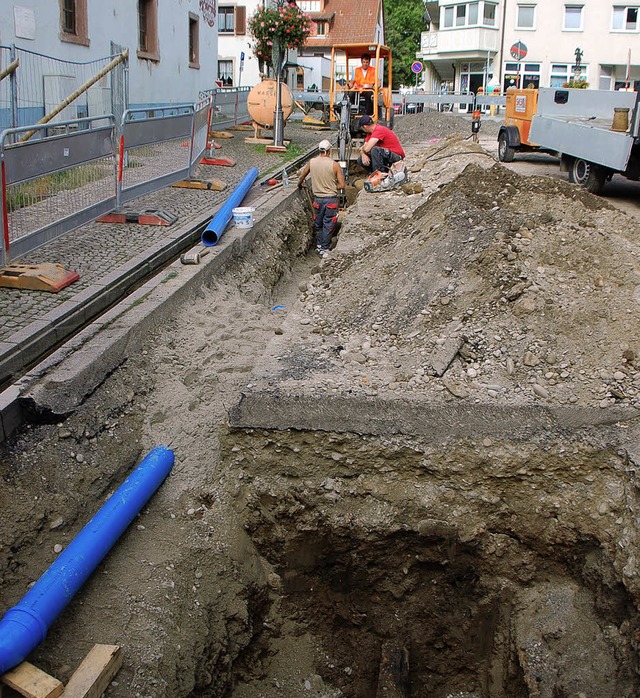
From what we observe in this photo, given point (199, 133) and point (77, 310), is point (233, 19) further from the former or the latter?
point (77, 310)

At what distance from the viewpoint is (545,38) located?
42500mm

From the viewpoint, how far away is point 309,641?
4.92 m

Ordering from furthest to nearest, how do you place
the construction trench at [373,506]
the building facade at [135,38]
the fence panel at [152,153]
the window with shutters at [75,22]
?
1. the window with shutters at [75,22]
2. the building facade at [135,38]
3. the fence panel at [152,153]
4. the construction trench at [373,506]

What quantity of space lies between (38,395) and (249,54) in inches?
1439

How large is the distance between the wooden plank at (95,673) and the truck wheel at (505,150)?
1610 centimetres

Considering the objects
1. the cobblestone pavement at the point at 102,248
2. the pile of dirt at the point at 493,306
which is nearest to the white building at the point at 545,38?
the cobblestone pavement at the point at 102,248

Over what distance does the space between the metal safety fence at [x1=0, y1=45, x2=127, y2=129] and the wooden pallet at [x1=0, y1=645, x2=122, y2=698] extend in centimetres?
852

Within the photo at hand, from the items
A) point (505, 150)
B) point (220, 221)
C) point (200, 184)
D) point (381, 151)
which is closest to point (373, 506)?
point (220, 221)

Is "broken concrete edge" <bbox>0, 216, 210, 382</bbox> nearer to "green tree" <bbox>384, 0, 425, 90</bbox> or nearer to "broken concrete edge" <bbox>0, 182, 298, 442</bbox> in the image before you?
"broken concrete edge" <bbox>0, 182, 298, 442</bbox>

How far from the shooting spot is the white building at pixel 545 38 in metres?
41.6

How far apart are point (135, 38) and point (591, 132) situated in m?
11.1

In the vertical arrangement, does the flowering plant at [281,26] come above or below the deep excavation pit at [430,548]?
above

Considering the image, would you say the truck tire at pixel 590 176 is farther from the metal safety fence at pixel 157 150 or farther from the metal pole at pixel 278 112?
the metal safety fence at pixel 157 150

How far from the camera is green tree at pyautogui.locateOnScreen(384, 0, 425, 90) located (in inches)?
2131
